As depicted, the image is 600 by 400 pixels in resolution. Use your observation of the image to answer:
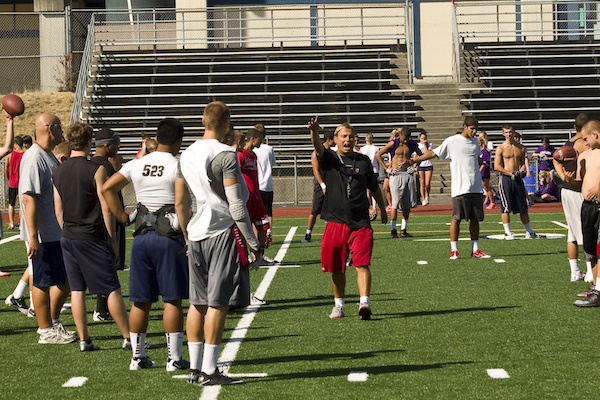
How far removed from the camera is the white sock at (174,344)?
321 inches

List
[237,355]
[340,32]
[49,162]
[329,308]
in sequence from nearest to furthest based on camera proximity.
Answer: [237,355], [49,162], [329,308], [340,32]

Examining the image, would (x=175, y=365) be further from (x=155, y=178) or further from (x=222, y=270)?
(x=155, y=178)

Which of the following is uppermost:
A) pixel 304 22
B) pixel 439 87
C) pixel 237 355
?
pixel 304 22

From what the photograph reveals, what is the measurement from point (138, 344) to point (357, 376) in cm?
154

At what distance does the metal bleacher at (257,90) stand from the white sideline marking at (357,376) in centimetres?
2371

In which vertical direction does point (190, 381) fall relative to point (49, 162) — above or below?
below

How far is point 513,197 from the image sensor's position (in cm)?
1855

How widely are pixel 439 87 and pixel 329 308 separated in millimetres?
23936

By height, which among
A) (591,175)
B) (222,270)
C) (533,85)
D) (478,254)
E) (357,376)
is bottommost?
(357,376)

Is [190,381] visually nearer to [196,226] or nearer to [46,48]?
[196,226]

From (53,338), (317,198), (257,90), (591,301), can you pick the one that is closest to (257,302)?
(53,338)

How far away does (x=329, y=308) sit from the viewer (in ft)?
37.5

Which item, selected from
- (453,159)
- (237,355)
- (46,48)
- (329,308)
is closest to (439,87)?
(46,48)

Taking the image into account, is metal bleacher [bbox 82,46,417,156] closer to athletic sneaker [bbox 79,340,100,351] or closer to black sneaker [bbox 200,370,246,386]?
athletic sneaker [bbox 79,340,100,351]
